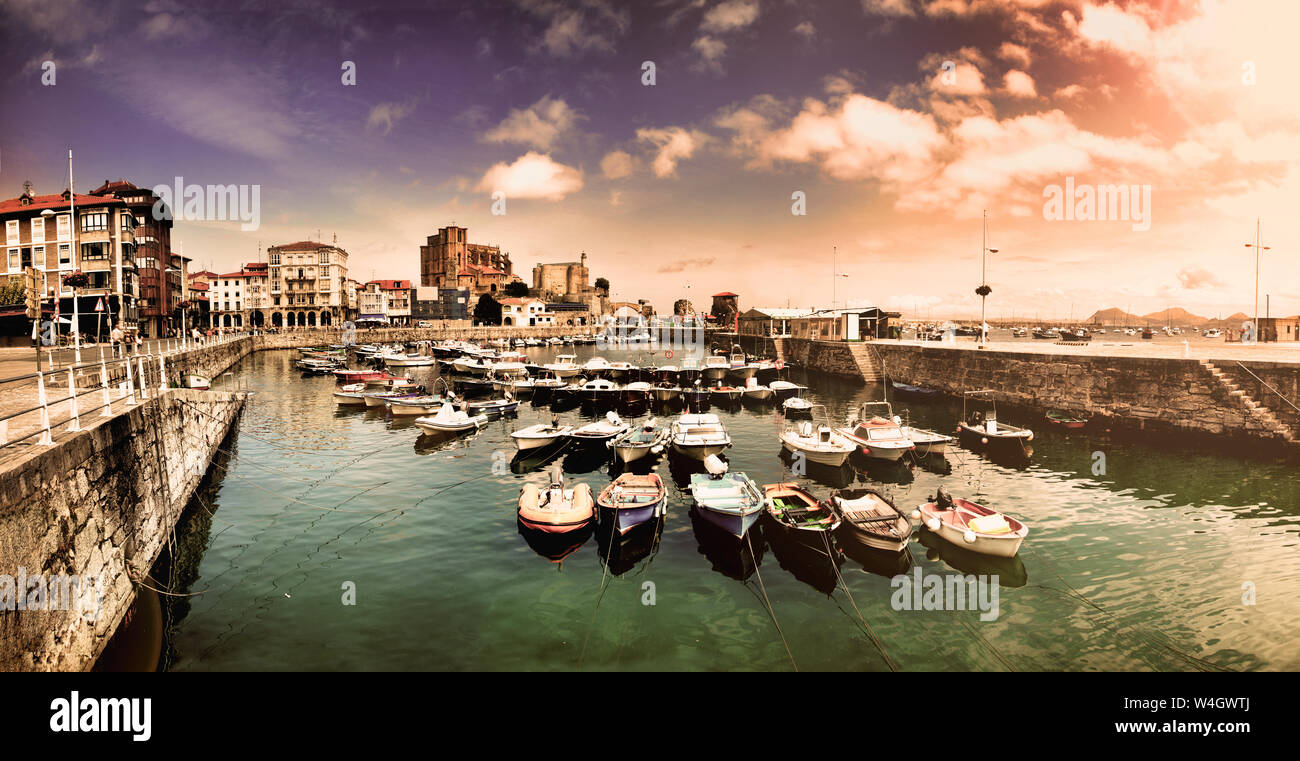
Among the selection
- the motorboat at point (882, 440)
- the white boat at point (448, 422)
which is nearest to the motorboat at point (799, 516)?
the motorboat at point (882, 440)

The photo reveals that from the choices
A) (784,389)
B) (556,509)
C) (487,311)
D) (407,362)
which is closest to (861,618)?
(556,509)

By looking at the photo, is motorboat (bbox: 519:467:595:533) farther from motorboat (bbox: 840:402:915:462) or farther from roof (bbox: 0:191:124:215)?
roof (bbox: 0:191:124:215)

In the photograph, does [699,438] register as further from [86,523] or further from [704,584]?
[86,523]

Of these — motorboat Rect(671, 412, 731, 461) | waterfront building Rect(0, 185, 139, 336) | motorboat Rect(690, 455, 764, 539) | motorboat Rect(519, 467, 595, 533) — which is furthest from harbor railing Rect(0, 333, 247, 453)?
waterfront building Rect(0, 185, 139, 336)

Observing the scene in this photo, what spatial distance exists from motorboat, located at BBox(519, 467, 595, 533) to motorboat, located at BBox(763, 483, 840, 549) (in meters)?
5.85

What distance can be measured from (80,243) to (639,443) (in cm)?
7743

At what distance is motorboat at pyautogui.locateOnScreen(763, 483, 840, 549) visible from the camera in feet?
51.9

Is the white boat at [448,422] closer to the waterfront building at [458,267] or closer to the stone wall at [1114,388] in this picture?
the stone wall at [1114,388]

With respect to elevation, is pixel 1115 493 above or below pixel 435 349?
below

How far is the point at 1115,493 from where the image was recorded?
21.8 metres
